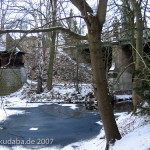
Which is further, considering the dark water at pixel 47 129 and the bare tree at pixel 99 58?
the dark water at pixel 47 129

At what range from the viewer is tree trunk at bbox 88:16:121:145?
7.80 metres

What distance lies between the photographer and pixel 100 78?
26.1 ft

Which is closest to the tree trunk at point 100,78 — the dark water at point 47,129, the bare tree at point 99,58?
the bare tree at point 99,58

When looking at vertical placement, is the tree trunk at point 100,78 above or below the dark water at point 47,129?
above

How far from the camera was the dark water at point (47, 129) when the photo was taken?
11023mm

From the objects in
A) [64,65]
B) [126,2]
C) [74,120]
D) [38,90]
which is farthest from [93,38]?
[64,65]

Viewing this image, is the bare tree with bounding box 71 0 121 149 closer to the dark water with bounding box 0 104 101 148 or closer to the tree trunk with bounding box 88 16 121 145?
the tree trunk with bounding box 88 16 121 145

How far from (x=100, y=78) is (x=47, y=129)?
20.6 feet

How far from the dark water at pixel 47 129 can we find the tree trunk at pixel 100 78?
269 cm

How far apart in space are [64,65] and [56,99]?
1114 centimetres

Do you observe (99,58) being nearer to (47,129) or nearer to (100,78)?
(100,78)

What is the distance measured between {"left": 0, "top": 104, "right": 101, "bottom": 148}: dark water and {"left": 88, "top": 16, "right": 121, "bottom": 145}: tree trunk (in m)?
2.69

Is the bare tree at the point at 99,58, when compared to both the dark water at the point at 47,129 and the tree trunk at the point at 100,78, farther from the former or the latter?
the dark water at the point at 47,129

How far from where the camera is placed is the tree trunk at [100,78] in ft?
25.6
